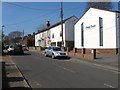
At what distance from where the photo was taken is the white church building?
44.4 meters

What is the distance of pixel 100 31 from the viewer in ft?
163

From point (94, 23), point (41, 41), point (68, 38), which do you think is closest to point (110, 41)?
point (94, 23)

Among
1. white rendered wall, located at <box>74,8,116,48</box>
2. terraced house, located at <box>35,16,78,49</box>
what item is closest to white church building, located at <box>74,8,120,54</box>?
white rendered wall, located at <box>74,8,116,48</box>

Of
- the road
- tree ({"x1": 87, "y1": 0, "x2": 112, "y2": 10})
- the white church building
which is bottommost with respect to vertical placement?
the road

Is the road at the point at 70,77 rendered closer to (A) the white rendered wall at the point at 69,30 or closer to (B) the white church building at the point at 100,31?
(B) the white church building at the point at 100,31

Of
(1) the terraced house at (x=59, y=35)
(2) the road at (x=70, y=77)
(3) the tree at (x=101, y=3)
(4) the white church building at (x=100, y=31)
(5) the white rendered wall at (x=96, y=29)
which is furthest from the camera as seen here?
(3) the tree at (x=101, y=3)

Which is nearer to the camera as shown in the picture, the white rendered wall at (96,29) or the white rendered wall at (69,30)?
the white rendered wall at (96,29)

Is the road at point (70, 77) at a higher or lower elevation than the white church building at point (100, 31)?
lower

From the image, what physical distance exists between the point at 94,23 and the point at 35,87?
130ft

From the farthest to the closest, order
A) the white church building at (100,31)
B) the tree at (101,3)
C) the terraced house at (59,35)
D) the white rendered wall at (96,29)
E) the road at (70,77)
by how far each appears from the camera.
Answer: the tree at (101,3)
the terraced house at (59,35)
the white rendered wall at (96,29)
the white church building at (100,31)
the road at (70,77)

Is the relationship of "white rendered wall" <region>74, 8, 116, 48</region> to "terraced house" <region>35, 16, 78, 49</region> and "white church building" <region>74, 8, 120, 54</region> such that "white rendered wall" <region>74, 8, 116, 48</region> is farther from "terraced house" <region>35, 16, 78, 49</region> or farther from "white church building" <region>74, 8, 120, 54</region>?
"terraced house" <region>35, 16, 78, 49</region>

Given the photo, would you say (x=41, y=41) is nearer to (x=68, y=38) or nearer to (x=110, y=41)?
(x=68, y=38)

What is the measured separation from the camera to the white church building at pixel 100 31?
4439cm

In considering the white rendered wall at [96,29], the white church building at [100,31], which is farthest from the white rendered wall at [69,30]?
the white church building at [100,31]
